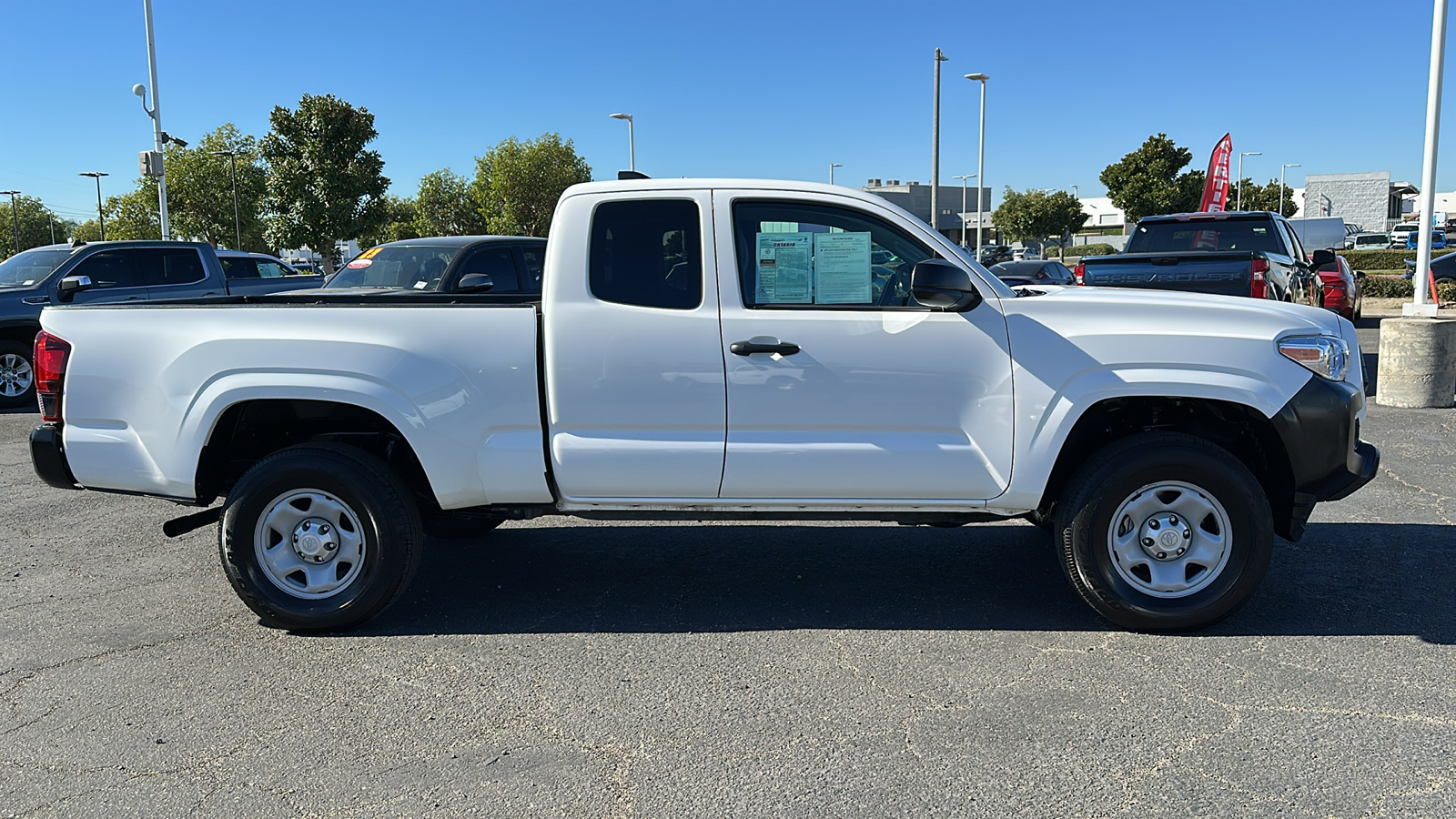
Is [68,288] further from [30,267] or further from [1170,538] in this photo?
[1170,538]

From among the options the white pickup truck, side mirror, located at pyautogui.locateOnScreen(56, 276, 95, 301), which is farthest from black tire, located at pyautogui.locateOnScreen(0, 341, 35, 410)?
the white pickup truck

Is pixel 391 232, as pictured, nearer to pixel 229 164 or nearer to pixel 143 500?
pixel 229 164

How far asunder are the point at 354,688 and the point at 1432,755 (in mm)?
3727

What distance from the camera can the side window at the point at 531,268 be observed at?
10805 millimetres

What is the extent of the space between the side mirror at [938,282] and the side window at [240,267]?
46.2 feet

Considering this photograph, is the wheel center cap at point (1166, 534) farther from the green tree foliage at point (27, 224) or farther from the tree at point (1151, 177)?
the green tree foliage at point (27, 224)

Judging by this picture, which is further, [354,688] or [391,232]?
[391,232]

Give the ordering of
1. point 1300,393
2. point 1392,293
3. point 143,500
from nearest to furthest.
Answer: point 1300,393 → point 143,500 → point 1392,293

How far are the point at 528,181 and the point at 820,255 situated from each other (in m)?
50.8

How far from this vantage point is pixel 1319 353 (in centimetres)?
427

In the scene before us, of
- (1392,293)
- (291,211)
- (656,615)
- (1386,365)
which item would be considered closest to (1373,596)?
(656,615)

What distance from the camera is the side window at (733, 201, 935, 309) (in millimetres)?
4445

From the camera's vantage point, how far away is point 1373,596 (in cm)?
482

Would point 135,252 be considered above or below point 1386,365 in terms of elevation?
above
